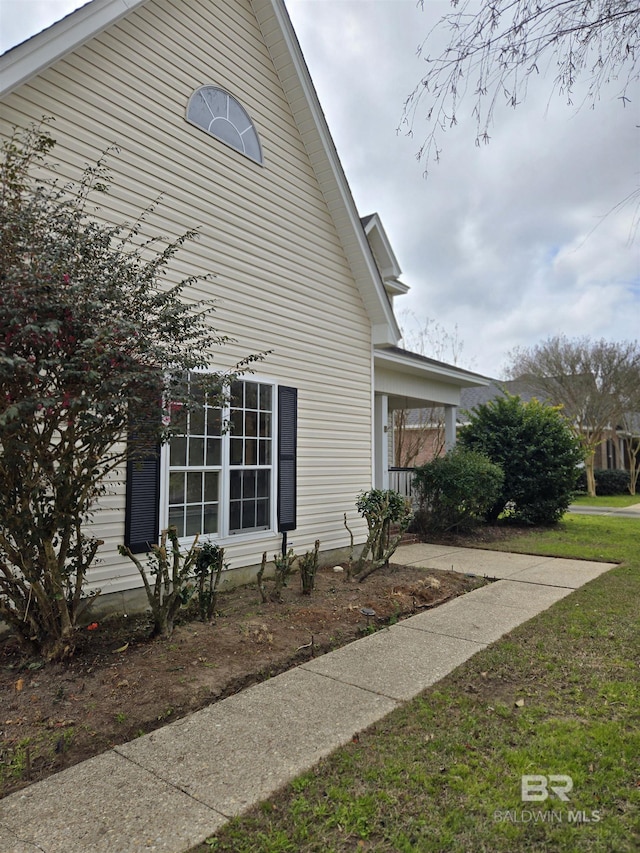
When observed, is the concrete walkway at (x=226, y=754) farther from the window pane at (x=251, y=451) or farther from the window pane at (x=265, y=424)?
the window pane at (x=265, y=424)

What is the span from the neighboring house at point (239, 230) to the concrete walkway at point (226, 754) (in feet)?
7.45

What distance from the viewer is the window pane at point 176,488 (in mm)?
5641

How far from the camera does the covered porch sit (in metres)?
10.4

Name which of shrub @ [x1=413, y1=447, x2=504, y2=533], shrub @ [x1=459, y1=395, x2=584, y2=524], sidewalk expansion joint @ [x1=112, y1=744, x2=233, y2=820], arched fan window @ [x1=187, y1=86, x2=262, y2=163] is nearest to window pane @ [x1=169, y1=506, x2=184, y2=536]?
sidewalk expansion joint @ [x1=112, y1=744, x2=233, y2=820]

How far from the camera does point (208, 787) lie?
2629 millimetres

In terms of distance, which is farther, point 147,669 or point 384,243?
point 384,243

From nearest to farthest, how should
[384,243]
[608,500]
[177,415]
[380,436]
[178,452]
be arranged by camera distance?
[177,415], [178,452], [380,436], [384,243], [608,500]

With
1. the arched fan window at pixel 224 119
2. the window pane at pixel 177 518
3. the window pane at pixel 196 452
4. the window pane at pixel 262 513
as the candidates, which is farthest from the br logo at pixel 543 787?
the arched fan window at pixel 224 119

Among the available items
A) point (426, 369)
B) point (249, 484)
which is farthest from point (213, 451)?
point (426, 369)

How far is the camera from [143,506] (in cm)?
523

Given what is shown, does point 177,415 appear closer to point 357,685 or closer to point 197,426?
point 197,426

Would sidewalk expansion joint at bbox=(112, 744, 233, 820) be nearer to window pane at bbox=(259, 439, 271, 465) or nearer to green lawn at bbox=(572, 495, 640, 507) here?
window pane at bbox=(259, 439, 271, 465)

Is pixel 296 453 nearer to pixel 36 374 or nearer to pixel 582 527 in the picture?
pixel 36 374

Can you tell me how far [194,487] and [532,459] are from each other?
28.6 ft
